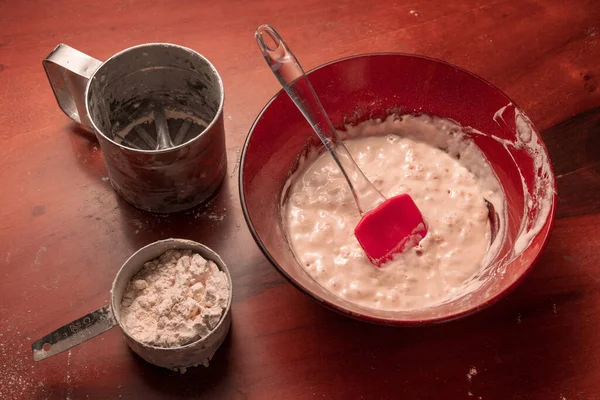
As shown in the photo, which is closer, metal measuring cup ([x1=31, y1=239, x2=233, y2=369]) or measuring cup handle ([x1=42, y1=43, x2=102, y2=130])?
metal measuring cup ([x1=31, y1=239, x2=233, y2=369])

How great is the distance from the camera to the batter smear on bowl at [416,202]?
0.97 meters

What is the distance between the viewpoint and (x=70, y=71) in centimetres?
98

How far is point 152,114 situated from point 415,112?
0.47m

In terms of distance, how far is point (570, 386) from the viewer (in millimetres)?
914

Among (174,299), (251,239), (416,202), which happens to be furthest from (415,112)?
(174,299)

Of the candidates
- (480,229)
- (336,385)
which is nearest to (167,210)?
(336,385)

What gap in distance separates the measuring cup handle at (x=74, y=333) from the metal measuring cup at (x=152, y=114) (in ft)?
0.71

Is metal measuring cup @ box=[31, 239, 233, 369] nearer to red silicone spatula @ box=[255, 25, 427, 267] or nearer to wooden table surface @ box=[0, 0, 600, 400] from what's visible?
wooden table surface @ box=[0, 0, 600, 400]

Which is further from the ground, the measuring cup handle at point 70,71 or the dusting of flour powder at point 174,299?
the measuring cup handle at point 70,71

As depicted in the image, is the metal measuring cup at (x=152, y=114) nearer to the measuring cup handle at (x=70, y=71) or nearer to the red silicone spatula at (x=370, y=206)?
the measuring cup handle at (x=70, y=71)

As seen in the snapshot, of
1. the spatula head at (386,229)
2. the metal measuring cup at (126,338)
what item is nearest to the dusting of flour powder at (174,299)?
the metal measuring cup at (126,338)

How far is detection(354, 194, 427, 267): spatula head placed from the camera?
981 mm

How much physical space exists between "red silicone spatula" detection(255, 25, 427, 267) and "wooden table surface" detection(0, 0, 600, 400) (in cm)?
13

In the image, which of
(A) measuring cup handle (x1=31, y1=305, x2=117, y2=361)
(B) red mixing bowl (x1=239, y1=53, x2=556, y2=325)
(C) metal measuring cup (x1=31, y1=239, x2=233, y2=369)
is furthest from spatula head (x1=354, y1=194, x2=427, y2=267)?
(A) measuring cup handle (x1=31, y1=305, x2=117, y2=361)
